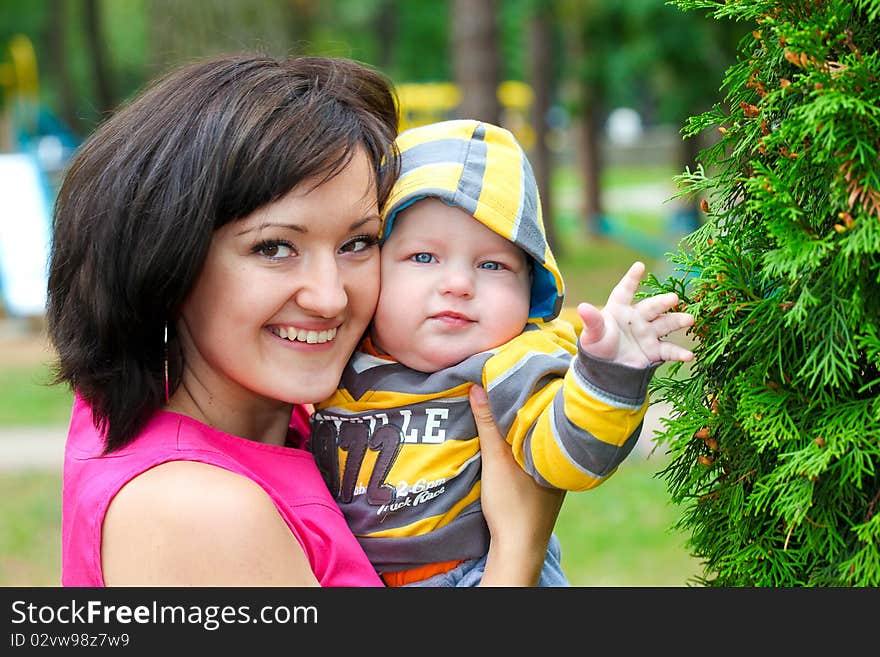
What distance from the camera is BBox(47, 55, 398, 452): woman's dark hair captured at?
6.67 ft

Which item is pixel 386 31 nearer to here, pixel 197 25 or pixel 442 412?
pixel 197 25

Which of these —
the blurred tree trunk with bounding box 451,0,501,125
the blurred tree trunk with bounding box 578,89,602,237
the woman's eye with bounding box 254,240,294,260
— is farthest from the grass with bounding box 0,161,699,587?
the blurred tree trunk with bounding box 578,89,602,237

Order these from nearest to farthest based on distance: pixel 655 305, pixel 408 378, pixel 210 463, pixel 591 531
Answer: pixel 655 305 → pixel 210 463 → pixel 408 378 → pixel 591 531

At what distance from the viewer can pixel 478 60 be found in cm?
1161

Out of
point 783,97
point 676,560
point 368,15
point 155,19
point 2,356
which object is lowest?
point 783,97

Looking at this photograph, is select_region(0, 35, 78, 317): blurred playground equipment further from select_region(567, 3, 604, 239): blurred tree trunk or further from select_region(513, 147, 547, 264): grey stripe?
select_region(513, 147, 547, 264): grey stripe

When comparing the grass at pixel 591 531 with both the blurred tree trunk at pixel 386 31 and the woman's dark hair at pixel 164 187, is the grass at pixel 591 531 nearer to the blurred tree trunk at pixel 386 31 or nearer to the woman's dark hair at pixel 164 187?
the woman's dark hair at pixel 164 187

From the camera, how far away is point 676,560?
628 centimetres

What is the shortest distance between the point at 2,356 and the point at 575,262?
29.1 feet

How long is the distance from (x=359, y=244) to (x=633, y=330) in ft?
2.09

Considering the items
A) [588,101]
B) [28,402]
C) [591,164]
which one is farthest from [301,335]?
[591,164]
